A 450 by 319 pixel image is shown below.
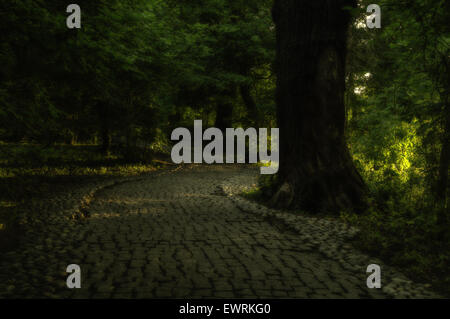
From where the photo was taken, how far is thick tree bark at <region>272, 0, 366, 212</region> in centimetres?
791

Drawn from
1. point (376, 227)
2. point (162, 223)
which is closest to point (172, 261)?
point (162, 223)

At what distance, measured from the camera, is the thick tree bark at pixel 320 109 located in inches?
311

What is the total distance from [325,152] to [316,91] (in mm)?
1336

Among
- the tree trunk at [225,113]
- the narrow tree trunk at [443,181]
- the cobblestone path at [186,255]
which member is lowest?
the cobblestone path at [186,255]

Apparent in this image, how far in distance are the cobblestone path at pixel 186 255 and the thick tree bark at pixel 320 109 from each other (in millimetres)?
927

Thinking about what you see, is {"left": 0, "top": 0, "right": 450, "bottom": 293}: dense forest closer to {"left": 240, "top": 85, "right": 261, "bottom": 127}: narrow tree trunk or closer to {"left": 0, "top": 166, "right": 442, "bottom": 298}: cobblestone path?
{"left": 0, "top": 166, "right": 442, "bottom": 298}: cobblestone path

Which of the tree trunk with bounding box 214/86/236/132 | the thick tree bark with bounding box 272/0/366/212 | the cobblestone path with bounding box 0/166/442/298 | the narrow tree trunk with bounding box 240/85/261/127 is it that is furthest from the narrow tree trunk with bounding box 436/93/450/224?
the tree trunk with bounding box 214/86/236/132

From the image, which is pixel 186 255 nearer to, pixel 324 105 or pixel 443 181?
pixel 443 181

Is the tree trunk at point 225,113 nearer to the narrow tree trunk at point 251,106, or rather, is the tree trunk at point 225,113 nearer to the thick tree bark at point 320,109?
the narrow tree trunk at point 251,106

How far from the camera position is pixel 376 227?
21.4 ft

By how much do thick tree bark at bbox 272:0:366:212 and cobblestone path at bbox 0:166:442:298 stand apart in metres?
0.93

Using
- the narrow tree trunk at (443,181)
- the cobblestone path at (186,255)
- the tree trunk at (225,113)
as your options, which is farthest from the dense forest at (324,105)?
the tree trunk at (225,113)

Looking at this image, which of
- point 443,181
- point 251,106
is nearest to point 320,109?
point 443,181
